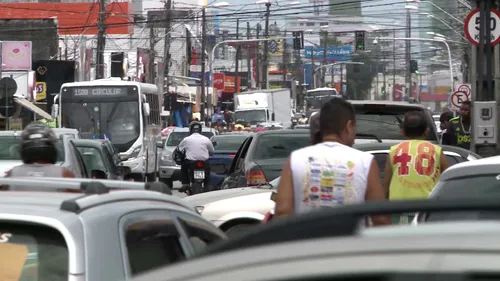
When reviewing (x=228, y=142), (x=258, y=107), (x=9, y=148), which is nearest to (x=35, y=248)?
(x=9, y=148)

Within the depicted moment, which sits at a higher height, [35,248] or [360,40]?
[360,40]

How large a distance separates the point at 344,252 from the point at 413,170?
600 cm

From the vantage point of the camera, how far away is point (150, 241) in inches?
185

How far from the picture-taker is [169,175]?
29422 mm

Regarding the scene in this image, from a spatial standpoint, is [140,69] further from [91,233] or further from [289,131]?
[91,233]

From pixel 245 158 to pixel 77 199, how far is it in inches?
406

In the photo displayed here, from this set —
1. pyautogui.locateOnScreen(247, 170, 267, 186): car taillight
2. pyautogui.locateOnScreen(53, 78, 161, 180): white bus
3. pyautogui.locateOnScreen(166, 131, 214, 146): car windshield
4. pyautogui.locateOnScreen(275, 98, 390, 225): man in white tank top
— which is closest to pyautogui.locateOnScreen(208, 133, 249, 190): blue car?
pyautogui.locateOnScreen(53, 78, 161, 180): white bus

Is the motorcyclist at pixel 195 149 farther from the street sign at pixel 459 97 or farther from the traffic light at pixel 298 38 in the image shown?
the traffic light at pixel 298 38

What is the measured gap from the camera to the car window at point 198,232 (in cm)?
504

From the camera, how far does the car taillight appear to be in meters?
13.8

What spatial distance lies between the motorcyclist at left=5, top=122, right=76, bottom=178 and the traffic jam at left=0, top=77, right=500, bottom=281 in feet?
0.04

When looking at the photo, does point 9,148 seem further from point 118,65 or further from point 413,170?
point 118,65

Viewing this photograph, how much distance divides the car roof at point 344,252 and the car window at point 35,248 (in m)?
1.85

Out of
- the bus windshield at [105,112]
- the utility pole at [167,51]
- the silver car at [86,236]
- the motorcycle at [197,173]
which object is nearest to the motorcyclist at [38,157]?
the silver car at [86,236]
